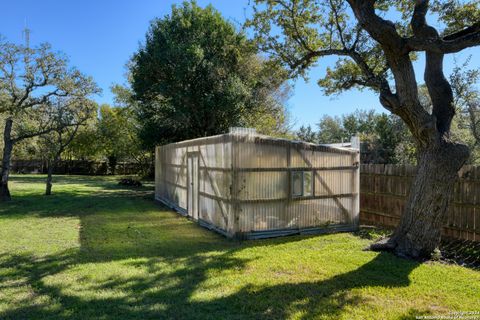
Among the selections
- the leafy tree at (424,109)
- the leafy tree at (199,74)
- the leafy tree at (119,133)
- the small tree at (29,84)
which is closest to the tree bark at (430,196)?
the leafy tree at (424,109)

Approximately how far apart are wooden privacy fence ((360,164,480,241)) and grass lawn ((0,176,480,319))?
177cm

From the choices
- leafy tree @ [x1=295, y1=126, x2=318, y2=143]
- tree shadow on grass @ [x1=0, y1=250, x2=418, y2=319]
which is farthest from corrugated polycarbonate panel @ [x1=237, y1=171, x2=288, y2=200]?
leafy tree @ [x1=295, y1=126, x2=318, y2=143]

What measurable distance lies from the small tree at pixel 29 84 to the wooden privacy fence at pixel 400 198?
1181 cm

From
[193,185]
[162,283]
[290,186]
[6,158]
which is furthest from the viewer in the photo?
[6,158]

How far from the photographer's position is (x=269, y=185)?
838 cm

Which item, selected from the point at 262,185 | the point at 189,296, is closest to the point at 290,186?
the point at 262,185

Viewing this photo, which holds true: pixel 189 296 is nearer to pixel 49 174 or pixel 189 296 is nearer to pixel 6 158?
pixel 6 158

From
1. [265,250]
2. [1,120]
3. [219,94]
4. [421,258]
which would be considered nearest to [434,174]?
[421,258]

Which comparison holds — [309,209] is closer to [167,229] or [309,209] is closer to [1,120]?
[167,229]

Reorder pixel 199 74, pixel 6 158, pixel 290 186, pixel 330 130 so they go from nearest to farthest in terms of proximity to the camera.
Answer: pixel 290 186, pixel 6 158, pixel 199 74, pixel 330 130

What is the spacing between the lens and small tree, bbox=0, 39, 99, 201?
13875mm

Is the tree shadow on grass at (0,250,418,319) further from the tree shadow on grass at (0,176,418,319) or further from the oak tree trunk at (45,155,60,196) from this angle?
the oak tree trunk at (45,155,60,196)

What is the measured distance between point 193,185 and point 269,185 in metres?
3.28

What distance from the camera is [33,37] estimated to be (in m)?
14.2
